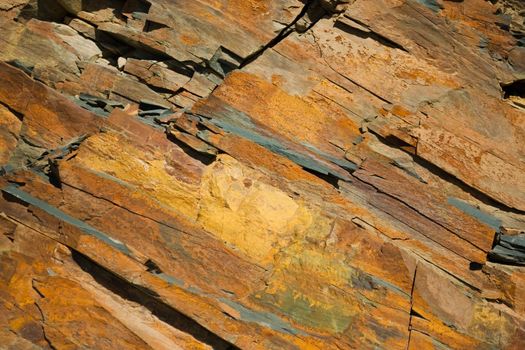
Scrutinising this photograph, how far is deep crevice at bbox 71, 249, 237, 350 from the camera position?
28.2ft

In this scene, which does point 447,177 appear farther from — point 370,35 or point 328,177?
point 370,35

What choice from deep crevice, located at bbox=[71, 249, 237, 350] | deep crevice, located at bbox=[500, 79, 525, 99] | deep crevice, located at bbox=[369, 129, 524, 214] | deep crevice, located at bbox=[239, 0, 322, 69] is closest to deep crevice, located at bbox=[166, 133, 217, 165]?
deep crevice, located at bbox=[239, 0, 322, 69]

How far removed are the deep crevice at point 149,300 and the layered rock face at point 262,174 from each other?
0.04 meters

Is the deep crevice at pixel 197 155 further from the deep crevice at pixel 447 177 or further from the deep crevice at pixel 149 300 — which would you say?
the deep crevice at pixel 447 177

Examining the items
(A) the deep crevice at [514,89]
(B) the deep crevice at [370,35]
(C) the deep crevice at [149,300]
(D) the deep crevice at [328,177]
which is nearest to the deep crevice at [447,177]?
(D) the deep crevice at [328,177]

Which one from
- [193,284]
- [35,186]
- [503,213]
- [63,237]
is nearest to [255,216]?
[193,284]

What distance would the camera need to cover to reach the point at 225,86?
1012 centimetres

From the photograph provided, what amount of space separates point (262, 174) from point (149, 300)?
126 inches

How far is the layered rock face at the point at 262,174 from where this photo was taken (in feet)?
28.3

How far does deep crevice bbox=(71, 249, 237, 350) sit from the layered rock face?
4 centimetres

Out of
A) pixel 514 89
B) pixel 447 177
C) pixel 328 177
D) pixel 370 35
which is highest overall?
pixel 370 35

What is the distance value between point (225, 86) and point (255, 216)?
2922mm

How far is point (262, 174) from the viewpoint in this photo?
31.1 ft

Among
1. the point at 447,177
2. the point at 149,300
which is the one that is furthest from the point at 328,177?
the point at 149,300
